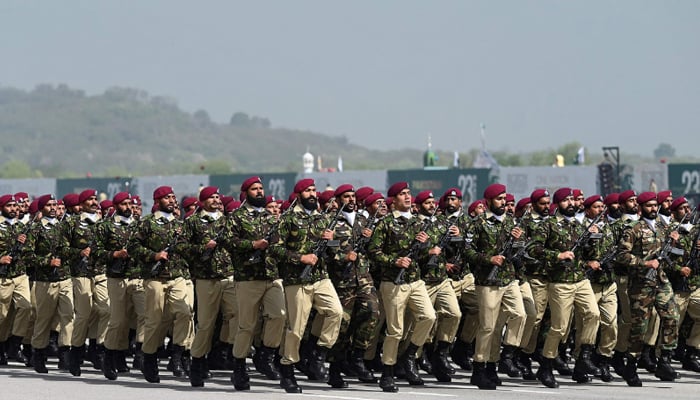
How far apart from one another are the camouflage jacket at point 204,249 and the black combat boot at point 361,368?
1.51 meters

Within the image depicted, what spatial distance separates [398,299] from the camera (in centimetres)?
1462

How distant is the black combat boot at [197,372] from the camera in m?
14.9

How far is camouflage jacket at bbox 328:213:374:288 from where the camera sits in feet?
49.7

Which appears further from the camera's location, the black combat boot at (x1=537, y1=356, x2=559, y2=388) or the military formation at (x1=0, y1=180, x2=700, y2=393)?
the black combat boot at (x1=537, y1=356, x2=559, y2=388)

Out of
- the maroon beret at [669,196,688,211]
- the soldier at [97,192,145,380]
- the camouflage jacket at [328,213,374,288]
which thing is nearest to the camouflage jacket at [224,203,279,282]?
the camouflage jacket at [328,213,374,288]

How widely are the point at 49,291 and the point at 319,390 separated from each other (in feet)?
13.4

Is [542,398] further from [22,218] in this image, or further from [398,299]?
[22,218]

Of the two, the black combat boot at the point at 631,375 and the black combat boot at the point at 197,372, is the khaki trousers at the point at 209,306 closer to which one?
the black combat boot at the point at 197,372

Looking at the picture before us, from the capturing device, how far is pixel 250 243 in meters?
14.2

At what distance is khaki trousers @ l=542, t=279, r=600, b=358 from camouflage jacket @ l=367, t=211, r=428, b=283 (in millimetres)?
1369

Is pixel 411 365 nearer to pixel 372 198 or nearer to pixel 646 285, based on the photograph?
pixel 372 198

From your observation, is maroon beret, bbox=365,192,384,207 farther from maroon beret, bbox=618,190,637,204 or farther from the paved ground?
maroon beret, bbox=618,190,637,204

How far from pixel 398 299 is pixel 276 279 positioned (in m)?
1.18

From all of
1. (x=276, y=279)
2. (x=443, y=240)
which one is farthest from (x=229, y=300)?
(x=443, y=240)
